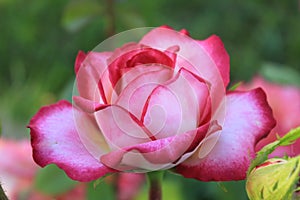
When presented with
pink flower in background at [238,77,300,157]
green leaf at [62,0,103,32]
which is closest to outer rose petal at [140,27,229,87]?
pink flower in background at [238,77,300,157]

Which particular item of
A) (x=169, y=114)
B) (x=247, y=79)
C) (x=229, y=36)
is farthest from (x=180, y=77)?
(x=229, y=36)

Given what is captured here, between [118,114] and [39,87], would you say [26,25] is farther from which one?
[118,114]

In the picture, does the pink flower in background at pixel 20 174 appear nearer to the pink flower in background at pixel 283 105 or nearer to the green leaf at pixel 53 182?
the green leaf at pixel 53 182

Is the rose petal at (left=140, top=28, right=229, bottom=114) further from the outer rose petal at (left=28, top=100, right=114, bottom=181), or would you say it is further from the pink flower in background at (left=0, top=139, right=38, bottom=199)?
the pink flower in background at (left=0, top=139, right=38, bottom=199)

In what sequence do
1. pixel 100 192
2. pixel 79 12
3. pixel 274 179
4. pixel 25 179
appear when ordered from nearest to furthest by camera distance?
pixel 274 179 < pixel 100 192 < pixel 25 179 < pixel 79 12

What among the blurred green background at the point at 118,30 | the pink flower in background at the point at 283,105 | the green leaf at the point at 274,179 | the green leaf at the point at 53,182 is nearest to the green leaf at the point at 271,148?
the green leaf at the point at 274,179

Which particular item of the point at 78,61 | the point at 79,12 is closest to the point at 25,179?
the point at 79,12

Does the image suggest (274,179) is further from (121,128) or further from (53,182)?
(53,182)
